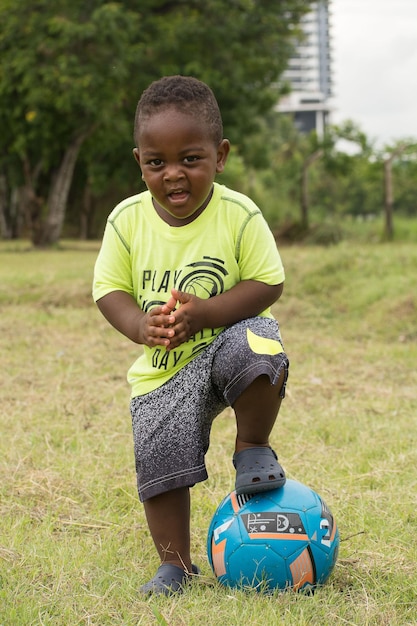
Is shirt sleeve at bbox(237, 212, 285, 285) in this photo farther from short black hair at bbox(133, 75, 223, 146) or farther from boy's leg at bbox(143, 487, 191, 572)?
boy's leg at bbox(143, 487, 191, 572)

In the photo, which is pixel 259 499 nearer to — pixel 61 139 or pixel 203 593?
pixel 203 593

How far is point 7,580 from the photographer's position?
2494 mm

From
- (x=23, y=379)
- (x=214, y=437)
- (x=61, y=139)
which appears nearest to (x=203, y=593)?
(x=214, y=437)

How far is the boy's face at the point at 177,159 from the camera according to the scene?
2398 mm

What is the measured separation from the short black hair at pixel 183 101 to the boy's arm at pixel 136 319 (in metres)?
0.49

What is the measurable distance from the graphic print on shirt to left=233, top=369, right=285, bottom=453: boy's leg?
22 cm

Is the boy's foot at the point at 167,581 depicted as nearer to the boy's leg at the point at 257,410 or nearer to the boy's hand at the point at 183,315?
the boy's leg at the point at 257,410

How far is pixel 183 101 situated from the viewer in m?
2.41

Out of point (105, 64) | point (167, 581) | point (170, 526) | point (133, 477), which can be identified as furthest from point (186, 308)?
point (105, 64)

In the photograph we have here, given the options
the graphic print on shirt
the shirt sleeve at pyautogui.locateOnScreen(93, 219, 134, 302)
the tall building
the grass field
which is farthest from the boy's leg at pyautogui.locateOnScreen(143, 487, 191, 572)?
the tall building

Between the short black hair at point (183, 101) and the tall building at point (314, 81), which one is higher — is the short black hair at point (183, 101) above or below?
below

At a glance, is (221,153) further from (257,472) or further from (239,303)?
(257,472)

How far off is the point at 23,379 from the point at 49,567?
2902mm

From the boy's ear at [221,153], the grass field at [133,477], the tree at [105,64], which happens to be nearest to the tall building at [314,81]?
the tree at [105,64]
